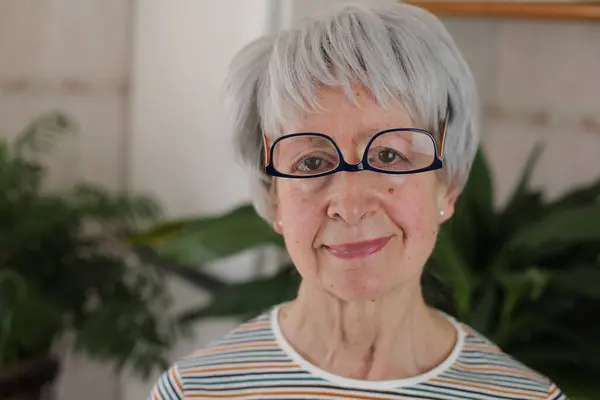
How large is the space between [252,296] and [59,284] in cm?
47

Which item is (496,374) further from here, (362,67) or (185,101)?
(185,101)

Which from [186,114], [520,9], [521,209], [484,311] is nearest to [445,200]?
[484,311]

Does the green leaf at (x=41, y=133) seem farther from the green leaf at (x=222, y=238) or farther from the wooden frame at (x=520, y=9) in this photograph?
the wooden frame at (x=520, y=9)

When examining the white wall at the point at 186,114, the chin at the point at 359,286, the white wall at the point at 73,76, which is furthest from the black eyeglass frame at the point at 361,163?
the white wall at the point at 73,76

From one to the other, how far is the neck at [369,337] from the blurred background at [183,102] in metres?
0.59

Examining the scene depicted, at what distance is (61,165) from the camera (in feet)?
5.33

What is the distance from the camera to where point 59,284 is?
53.7 inches

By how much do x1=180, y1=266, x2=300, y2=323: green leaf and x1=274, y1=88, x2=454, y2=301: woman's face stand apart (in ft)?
1.41

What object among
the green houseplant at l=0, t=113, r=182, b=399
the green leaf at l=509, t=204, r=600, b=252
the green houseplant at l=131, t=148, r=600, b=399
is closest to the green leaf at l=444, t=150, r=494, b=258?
the green houseplant at l=131, t=148, r=600, b=399

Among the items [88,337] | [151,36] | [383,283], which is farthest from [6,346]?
[383,283]

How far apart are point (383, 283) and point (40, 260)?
899 mm

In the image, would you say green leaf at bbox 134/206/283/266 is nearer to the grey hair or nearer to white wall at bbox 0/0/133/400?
the grey hair

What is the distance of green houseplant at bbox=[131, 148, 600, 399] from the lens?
972 mm

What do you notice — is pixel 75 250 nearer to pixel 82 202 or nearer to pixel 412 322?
pixel 82 202
